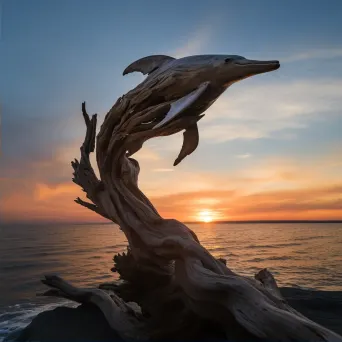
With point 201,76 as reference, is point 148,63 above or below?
above

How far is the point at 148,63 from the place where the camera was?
16.7 ft

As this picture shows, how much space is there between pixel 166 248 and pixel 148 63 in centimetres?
266

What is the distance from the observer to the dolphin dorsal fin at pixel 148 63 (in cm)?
497

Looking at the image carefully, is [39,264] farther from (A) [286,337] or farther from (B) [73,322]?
(A) [286,337]

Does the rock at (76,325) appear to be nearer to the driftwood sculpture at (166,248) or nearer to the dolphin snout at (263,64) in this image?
the driftwood sculpture at (166,248)

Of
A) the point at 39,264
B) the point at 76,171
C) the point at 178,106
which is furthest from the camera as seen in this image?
the point at 39,264

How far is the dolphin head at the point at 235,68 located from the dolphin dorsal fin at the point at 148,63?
0.94 metres

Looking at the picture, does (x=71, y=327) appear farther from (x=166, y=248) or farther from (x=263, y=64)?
(x=263, y=64)

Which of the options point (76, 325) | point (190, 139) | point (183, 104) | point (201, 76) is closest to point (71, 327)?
point (76, 325)

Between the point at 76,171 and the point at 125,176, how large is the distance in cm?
89

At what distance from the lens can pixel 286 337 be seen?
10.9 feet

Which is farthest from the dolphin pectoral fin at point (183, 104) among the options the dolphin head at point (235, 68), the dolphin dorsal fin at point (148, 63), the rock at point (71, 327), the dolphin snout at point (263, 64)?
the rock at point (71, 327)

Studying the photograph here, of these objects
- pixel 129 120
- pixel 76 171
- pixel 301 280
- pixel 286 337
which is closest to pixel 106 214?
pixel 76 171

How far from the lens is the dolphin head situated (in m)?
4.07
